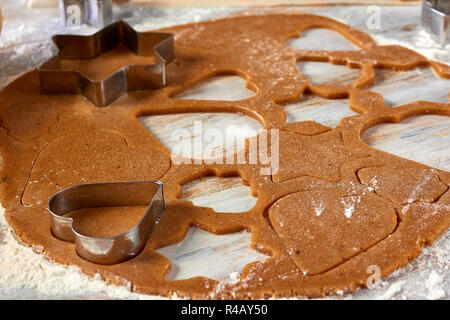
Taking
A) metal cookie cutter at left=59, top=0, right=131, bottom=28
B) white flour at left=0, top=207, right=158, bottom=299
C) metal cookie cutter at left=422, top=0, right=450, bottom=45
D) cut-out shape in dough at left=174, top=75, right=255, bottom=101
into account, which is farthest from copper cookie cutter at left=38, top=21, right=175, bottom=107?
metal cookie cutter at left=422, top=0, right=450, bottom=45

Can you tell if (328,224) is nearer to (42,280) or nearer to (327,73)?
(42,280)

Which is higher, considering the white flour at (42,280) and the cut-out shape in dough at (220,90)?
the cut-out shape in dough at (220,90)

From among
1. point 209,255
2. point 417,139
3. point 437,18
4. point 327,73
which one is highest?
point 437,18

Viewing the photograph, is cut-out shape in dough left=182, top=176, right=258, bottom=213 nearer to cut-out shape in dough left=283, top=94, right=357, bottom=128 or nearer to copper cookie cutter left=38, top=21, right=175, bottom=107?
cut-out shape in dough left=283, top=94, right=357, bottom=128

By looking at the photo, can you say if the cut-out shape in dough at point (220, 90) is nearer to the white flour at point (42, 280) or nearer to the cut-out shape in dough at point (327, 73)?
the cut-out shape in dough at point (327, 73)

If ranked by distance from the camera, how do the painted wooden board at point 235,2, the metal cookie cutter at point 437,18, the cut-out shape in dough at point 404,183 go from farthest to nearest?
the painted wooden board at point 235,2 < the metal cookie cutter at point 437,18 < the cut-out shape in dough at point 404,183

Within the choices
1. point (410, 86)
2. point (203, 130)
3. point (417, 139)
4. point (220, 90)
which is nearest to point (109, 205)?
point (203, 130)

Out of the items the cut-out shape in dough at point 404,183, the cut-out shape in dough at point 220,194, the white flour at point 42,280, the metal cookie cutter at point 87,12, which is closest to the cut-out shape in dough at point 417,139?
the cut-out shape in dough at point 404,183
